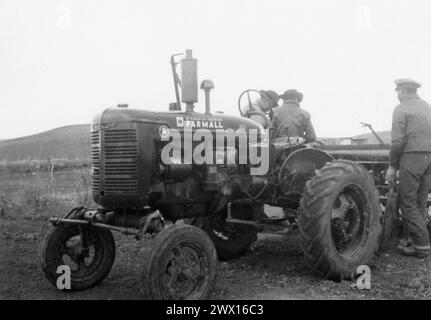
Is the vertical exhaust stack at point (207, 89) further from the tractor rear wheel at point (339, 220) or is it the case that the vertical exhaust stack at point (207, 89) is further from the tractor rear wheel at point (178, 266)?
the tractor rear wheel at point (178, 266)

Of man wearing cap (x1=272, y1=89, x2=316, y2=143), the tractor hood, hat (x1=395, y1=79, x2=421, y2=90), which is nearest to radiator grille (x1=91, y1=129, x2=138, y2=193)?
the tractor hood

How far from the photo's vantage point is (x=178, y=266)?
4.12 meters

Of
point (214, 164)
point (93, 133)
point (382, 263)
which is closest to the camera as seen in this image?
point (93, 133)

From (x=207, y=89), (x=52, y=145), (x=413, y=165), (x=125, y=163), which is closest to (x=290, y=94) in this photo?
(x=413, y=165)

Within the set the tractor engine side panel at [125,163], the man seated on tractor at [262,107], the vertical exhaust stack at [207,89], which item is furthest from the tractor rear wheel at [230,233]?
the tractor engine side panel at [125,163]

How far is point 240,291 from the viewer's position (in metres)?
4.81

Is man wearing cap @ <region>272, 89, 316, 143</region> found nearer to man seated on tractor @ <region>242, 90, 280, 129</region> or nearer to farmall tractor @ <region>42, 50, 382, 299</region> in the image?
man seated on tractor @ <region>242, 90, 280, 129</region>

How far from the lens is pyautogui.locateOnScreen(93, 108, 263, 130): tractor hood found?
4.44 metres

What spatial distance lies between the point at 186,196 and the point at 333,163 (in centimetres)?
163

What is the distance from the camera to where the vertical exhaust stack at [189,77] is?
483 cm
